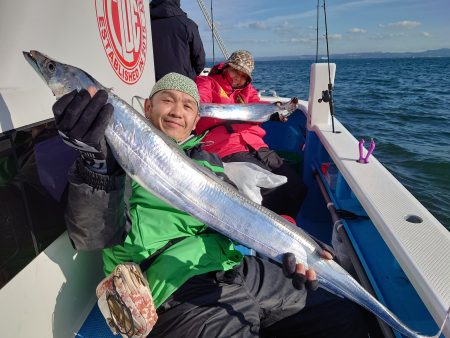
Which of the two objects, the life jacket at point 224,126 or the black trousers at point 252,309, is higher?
the life jacket at point 224,126

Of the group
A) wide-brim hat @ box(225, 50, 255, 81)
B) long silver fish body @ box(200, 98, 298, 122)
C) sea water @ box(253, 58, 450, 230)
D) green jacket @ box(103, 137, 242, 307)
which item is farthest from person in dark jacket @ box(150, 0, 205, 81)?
sea water @ box(253, 58, 450, 230)

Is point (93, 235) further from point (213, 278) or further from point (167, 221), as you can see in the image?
point (213, 278)

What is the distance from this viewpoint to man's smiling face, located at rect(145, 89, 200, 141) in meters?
2.30

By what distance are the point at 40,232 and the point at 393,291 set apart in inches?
87.4

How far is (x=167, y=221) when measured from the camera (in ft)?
6.54

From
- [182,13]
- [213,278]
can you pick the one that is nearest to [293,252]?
[213,278]

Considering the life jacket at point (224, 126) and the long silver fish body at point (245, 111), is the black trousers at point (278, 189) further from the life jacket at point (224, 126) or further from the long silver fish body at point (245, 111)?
the long silver fish body at point (245, 111)

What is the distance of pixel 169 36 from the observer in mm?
4629

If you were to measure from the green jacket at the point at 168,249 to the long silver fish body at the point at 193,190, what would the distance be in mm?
282

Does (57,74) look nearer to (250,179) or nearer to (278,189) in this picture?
(250,179)

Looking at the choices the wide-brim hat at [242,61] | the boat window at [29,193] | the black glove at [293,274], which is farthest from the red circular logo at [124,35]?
the black glove at [293,274]

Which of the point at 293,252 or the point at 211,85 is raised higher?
the point at 211,85

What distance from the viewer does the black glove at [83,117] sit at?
54.9 inches

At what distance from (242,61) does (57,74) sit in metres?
3.22
